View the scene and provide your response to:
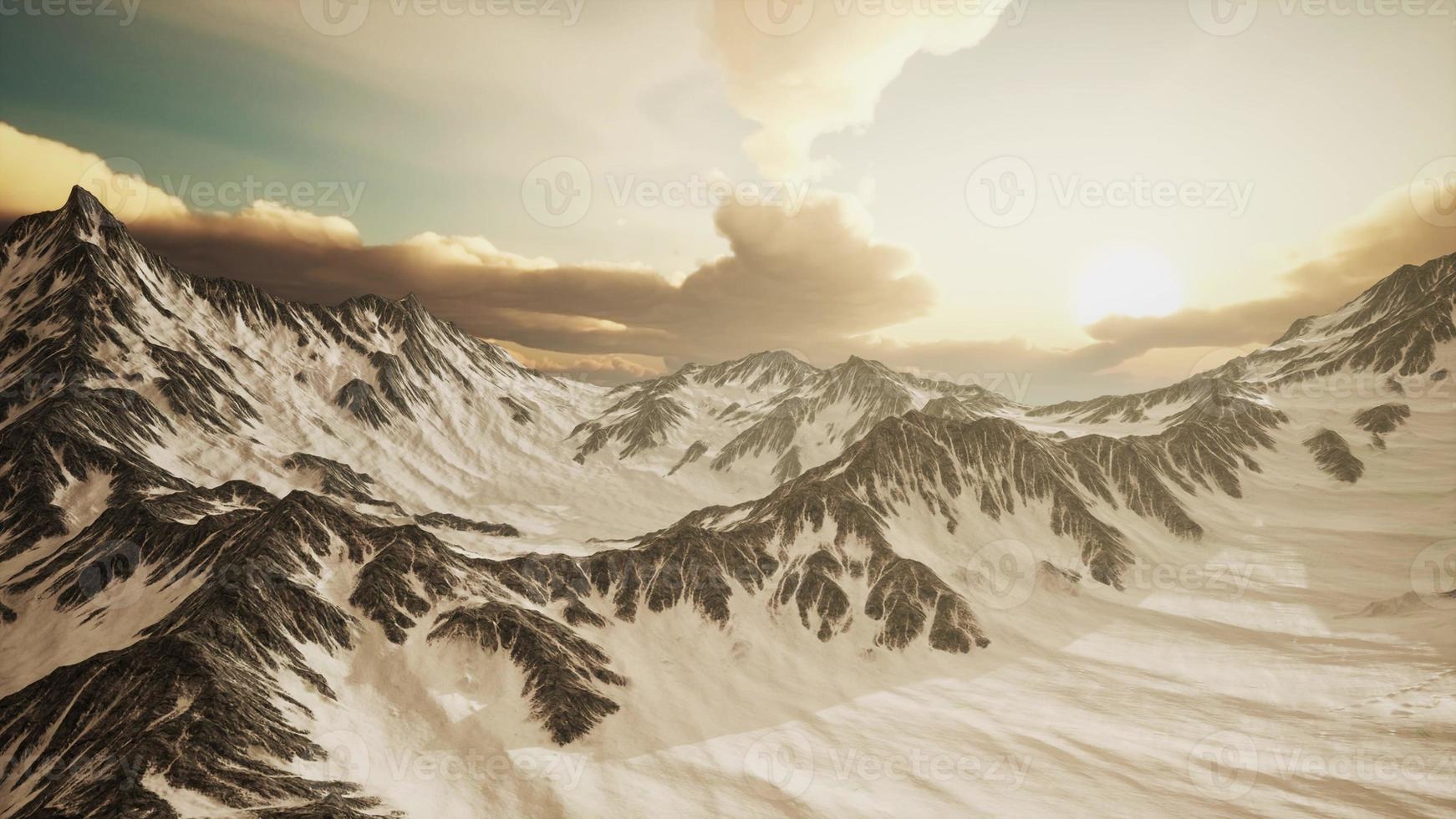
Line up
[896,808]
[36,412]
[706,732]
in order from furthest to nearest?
[36,412] → [706,732] → [896,808]

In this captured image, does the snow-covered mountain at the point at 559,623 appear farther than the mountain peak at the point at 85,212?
No

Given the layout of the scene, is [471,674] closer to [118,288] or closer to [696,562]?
[696,562]

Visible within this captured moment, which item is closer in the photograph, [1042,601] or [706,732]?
[706,732]

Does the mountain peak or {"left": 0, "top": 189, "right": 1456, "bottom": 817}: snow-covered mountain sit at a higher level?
the mountain peak

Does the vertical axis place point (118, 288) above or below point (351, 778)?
above

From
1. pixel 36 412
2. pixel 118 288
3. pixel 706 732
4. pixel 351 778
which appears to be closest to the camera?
pixel 351 778

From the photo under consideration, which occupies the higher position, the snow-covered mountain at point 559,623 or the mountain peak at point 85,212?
the mountain peak at point 85,212

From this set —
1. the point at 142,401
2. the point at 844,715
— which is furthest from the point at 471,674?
the point at 142,401

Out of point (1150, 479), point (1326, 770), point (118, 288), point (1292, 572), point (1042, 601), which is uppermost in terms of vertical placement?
point (118, 288)

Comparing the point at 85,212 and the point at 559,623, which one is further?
the point at 85,212

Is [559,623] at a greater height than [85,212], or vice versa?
[85,212]

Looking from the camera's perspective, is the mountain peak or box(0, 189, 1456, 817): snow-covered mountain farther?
the mountain peak
